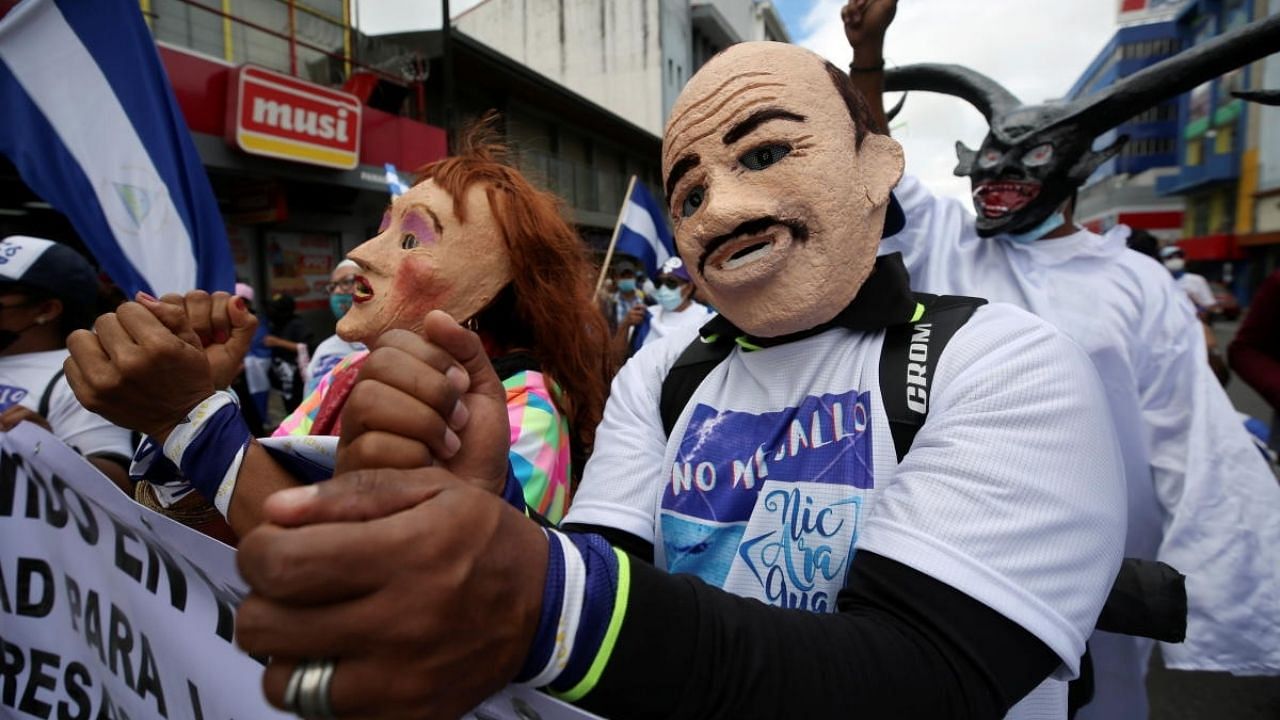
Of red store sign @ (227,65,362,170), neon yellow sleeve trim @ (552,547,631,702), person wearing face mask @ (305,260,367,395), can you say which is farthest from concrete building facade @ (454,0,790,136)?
neon yellow sleeve trim @ (552,547,631,702)

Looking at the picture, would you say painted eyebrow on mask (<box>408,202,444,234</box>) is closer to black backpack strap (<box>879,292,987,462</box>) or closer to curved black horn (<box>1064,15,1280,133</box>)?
black backpack strap (<box>879,292,987,462</box>)

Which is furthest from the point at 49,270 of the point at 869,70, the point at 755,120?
the point at 869,70

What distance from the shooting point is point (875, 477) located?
3.42 ft

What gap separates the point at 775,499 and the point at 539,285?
1.03 metres

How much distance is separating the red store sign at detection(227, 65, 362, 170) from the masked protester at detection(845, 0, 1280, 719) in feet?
23.8

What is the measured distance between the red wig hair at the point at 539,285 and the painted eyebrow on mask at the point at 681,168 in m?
0.61

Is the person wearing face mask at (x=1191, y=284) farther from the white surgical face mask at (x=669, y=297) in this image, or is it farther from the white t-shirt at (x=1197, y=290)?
the white surgical face mask at (x=669, y=297)

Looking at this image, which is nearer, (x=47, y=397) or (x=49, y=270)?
(x=47, y=397)

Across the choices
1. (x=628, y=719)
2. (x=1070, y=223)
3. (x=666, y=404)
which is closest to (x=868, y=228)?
(x=666, y=404)

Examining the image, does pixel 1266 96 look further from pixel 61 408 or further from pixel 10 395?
pixel 10 395

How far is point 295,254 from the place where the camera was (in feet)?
32.0

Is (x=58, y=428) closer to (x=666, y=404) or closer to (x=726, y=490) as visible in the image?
(x=666, y=404)

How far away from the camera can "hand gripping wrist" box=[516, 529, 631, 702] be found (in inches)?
25.9

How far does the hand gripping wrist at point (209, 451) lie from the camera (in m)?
1.24
